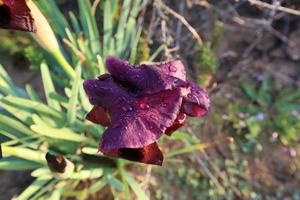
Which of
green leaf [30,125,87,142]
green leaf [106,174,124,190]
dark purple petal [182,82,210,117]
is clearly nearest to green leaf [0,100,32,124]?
green leaf [30,125,87,142]

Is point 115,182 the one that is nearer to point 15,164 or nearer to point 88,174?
point 88,174

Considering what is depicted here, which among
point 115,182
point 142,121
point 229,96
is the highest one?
point 142,121

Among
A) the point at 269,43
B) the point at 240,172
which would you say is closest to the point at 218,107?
the point at 240,172

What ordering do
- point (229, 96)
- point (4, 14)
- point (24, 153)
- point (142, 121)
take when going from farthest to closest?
point (229, 96) → point (24, 153) → point (4, 14) → point (142, 121)

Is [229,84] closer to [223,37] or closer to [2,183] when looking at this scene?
[223,37]

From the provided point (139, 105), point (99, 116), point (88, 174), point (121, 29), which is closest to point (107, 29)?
point (121, 29)

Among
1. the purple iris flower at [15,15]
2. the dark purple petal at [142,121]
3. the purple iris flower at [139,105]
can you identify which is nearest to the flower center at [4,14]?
the purple iris flower at [15,15]
